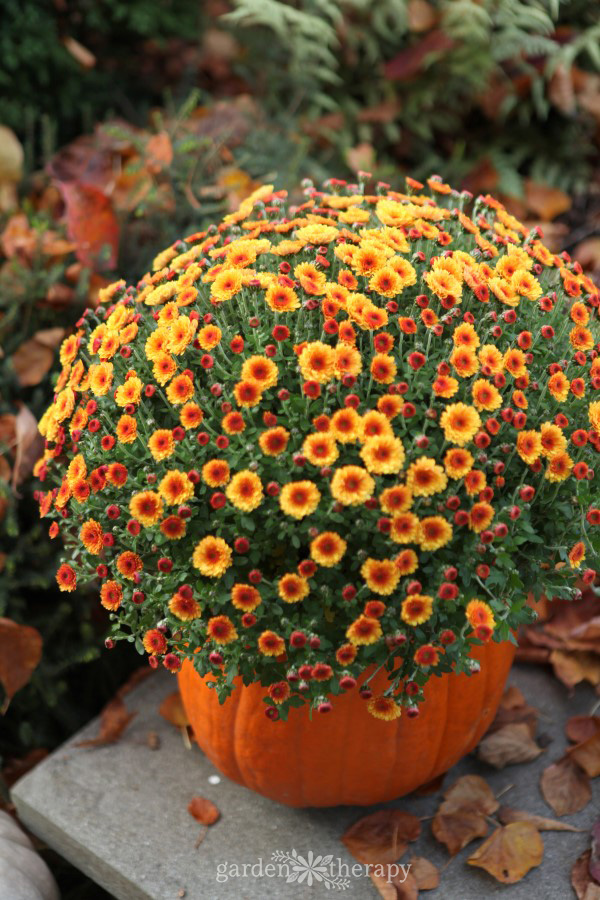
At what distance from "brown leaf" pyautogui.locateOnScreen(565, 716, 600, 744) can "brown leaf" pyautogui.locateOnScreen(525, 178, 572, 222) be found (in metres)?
1.99

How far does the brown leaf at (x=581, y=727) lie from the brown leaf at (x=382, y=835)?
450 millimetres

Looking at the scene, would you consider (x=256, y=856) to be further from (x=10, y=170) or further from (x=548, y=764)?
(x=10, y=170)

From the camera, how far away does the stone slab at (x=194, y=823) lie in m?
1.83

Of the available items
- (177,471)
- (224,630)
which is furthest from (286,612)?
(177,471)

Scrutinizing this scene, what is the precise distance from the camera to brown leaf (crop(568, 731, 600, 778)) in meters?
2.02

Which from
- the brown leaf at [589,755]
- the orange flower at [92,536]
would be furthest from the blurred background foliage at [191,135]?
the brown leaf at [589,755]

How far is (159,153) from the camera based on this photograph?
276cm

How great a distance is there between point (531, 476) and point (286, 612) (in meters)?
0.51

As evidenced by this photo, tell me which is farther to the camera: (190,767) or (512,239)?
(190,767)

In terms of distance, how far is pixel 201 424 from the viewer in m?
1.59

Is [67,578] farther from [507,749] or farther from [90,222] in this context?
[90,222]

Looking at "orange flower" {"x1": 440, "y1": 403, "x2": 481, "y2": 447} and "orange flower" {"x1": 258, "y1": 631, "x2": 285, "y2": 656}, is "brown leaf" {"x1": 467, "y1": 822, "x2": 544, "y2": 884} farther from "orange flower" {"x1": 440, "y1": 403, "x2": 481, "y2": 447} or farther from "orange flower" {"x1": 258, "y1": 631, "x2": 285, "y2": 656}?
"orange flower" {"x1": 440, "y1": 403, "x2": 481, "y2": 447}

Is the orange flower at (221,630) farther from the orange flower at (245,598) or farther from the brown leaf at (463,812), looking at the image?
the brown leaf at (463,812)

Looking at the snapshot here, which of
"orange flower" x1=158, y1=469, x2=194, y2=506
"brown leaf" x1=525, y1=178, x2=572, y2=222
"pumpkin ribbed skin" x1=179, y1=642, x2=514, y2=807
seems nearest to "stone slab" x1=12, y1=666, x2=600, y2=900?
"pumpkin ribbed skin" x1=179, y1=642, x2=514, y2=807
